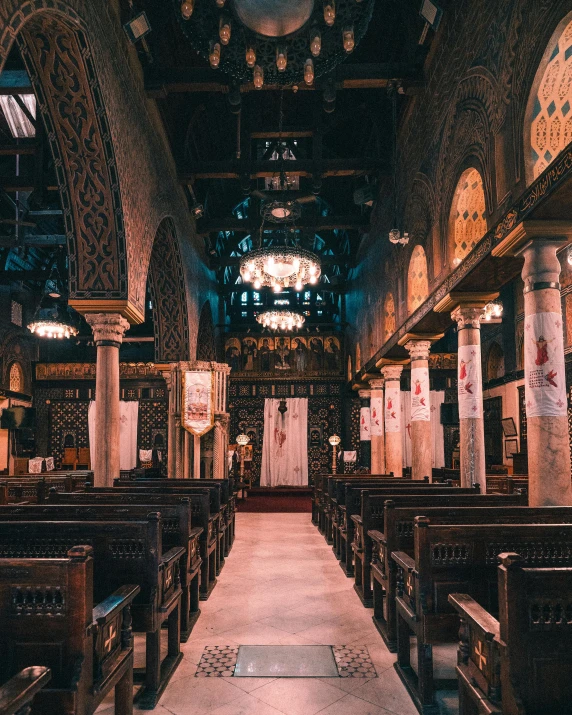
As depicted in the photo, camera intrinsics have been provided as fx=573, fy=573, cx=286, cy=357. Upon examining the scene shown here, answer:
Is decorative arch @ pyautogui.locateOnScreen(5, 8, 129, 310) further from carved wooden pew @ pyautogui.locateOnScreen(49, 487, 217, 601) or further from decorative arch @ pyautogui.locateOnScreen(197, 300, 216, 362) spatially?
decorative arch @ pyautogui.locateOnScreen(197, 300, 216, 362)

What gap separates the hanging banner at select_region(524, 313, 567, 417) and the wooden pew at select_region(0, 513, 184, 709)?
3.57 m

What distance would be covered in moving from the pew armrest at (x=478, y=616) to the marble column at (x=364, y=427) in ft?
46.2

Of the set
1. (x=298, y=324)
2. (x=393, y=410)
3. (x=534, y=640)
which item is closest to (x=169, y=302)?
(x=298, y=324)

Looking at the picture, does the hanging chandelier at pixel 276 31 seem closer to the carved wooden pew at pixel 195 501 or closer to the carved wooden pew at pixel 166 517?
the carved wooden pew at pixel 166 517

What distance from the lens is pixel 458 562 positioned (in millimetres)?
3262

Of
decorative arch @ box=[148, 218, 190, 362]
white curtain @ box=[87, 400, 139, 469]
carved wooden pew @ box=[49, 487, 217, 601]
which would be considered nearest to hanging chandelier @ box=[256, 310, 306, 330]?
decorative arch @ box=[148, 218, 190, 362]

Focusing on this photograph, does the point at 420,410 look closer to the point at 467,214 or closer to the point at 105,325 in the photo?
the point at 467,214

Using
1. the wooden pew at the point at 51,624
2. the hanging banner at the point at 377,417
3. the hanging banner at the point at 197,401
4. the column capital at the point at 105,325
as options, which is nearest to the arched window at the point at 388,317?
the hanging banner at the point at 377,417

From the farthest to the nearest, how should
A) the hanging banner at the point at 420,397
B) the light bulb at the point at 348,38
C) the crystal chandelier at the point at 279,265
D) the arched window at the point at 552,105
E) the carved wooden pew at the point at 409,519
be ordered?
the hanging banner at the point at 420,397 < the crystal chandelier at the point at 279,265 < the light bulb at the point at 348,38 < the arched window at the point at 552,105 < the carved wooden pew at the point at 409,519

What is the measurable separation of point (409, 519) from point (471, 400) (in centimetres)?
358

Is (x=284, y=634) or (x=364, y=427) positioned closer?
(x=284, y=634)

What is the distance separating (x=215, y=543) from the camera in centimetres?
660

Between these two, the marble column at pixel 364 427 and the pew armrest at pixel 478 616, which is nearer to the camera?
the pew armrest at pixel 478 616

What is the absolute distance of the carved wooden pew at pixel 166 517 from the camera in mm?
4148
